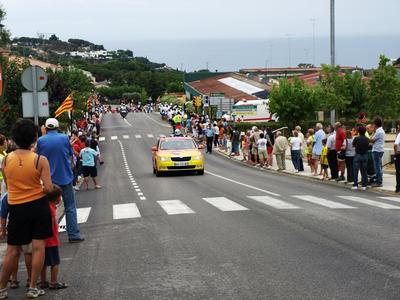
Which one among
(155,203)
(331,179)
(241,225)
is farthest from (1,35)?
(241,225)

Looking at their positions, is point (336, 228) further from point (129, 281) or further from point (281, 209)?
point (129, 281)

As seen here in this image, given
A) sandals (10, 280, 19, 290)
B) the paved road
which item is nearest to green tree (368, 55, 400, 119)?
the paved road

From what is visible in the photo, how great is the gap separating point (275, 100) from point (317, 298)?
61316 mm

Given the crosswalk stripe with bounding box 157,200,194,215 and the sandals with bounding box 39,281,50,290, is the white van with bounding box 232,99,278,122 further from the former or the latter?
the sandals with bounding box 39,281,50,290

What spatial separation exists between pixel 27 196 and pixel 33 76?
8787mm

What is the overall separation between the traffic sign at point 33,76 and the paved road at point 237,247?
2.95 meters

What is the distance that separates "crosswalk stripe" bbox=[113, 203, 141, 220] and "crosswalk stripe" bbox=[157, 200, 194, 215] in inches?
24.4

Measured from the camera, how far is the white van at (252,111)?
65.6 m

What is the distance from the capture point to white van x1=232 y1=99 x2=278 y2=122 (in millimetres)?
65562

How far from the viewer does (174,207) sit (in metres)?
15.8

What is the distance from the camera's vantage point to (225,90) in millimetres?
91688

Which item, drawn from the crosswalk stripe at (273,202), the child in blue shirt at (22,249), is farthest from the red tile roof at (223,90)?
the child in blue shirt at (22,249)

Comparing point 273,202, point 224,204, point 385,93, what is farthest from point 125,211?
point 385,93

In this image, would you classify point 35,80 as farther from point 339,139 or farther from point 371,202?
point 339,139
